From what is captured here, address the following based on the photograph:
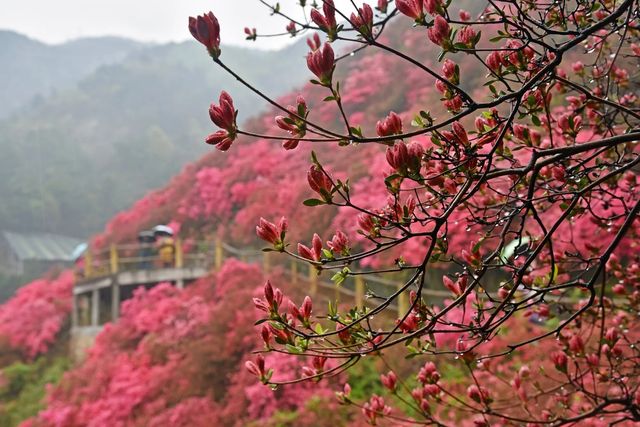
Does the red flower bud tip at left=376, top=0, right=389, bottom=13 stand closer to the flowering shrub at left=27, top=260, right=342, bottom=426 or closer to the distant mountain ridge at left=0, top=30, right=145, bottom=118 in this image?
the flowering shrub at left=27, top=260, right=342, bottom=426

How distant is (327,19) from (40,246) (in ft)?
90.5

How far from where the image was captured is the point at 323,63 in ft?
3.15

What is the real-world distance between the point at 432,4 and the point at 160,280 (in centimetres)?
1116

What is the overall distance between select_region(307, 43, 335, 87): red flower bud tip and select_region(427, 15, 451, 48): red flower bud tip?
0.73 ft

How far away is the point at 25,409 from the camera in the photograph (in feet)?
32.5

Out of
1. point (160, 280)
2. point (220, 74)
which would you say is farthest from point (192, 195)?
point (220, 74)

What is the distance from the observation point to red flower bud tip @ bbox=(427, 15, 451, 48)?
40.3 inches

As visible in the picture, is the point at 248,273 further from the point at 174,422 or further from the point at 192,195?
the point at 192,195

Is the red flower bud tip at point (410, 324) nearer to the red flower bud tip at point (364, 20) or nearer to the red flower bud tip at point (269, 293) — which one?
the red flower bud tip at point (269, 293)

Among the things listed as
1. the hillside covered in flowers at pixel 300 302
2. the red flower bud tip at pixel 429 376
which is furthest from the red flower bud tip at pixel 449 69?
the red flower bud tip at pixel 429 376

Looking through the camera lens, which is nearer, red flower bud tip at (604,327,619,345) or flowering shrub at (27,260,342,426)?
red flower bud tip at (604,327,619,345)

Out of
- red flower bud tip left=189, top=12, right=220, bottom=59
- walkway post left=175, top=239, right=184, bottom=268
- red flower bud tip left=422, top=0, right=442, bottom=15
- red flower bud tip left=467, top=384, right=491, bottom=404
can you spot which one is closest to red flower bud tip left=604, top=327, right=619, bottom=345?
red flower bud tip left=467, top=384, right=491, bottom=404

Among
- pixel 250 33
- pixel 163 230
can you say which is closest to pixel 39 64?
pixel 163 230

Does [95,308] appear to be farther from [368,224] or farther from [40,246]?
[40,246]
